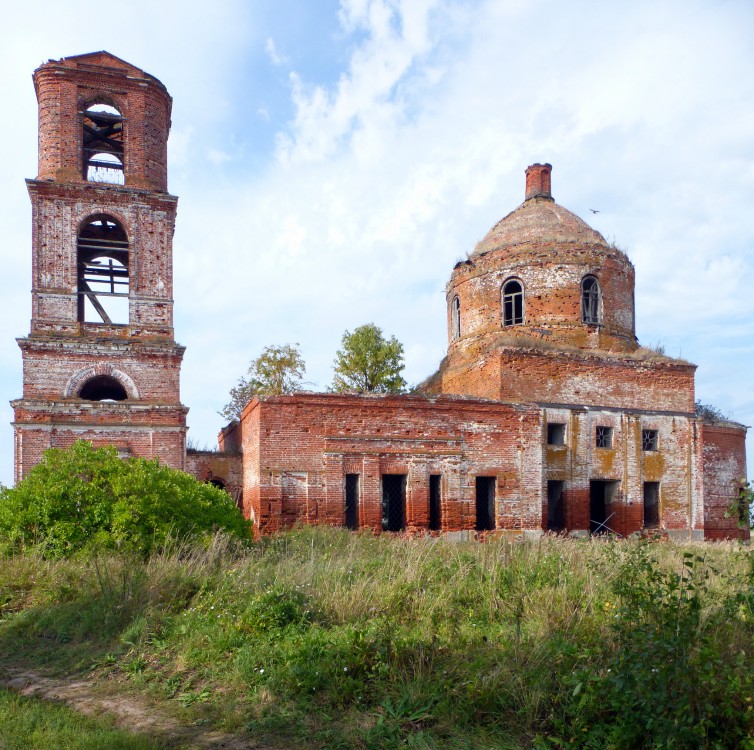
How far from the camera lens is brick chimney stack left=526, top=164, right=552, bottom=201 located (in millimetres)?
25484

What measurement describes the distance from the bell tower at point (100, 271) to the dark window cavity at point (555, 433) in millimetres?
9906

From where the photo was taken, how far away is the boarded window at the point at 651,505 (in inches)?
800

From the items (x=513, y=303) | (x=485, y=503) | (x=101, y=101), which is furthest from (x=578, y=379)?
(x=101, y=101)

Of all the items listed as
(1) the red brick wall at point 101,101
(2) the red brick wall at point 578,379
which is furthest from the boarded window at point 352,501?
(1) the red brick wall at point 101,101

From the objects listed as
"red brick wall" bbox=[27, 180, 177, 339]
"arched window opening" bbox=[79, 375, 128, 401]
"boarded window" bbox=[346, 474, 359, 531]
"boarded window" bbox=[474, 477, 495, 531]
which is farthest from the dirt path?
"arched window opening" bbox=[79, 375, 128, 401]

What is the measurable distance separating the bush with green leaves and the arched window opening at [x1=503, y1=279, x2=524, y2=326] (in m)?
13.6

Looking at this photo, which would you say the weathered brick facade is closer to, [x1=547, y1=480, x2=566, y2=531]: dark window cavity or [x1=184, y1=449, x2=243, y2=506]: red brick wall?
[x1=547, y1=480, x2=566, y2=531]: dark window cavity

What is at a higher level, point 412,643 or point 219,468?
point 219,468

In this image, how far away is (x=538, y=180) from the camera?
25.6m

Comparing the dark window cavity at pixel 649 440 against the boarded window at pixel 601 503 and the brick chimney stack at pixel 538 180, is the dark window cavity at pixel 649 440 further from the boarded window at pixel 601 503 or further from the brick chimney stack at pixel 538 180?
the brick chimney stack at pixel 538 180

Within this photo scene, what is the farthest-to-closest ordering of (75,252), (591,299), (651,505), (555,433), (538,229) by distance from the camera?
(538,229), (591,299), (651,505), (75,252), (555,433)

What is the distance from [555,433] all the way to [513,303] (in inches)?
191

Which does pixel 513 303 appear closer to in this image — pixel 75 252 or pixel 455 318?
pixel 455 318

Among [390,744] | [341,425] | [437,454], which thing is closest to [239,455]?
[341,425]
